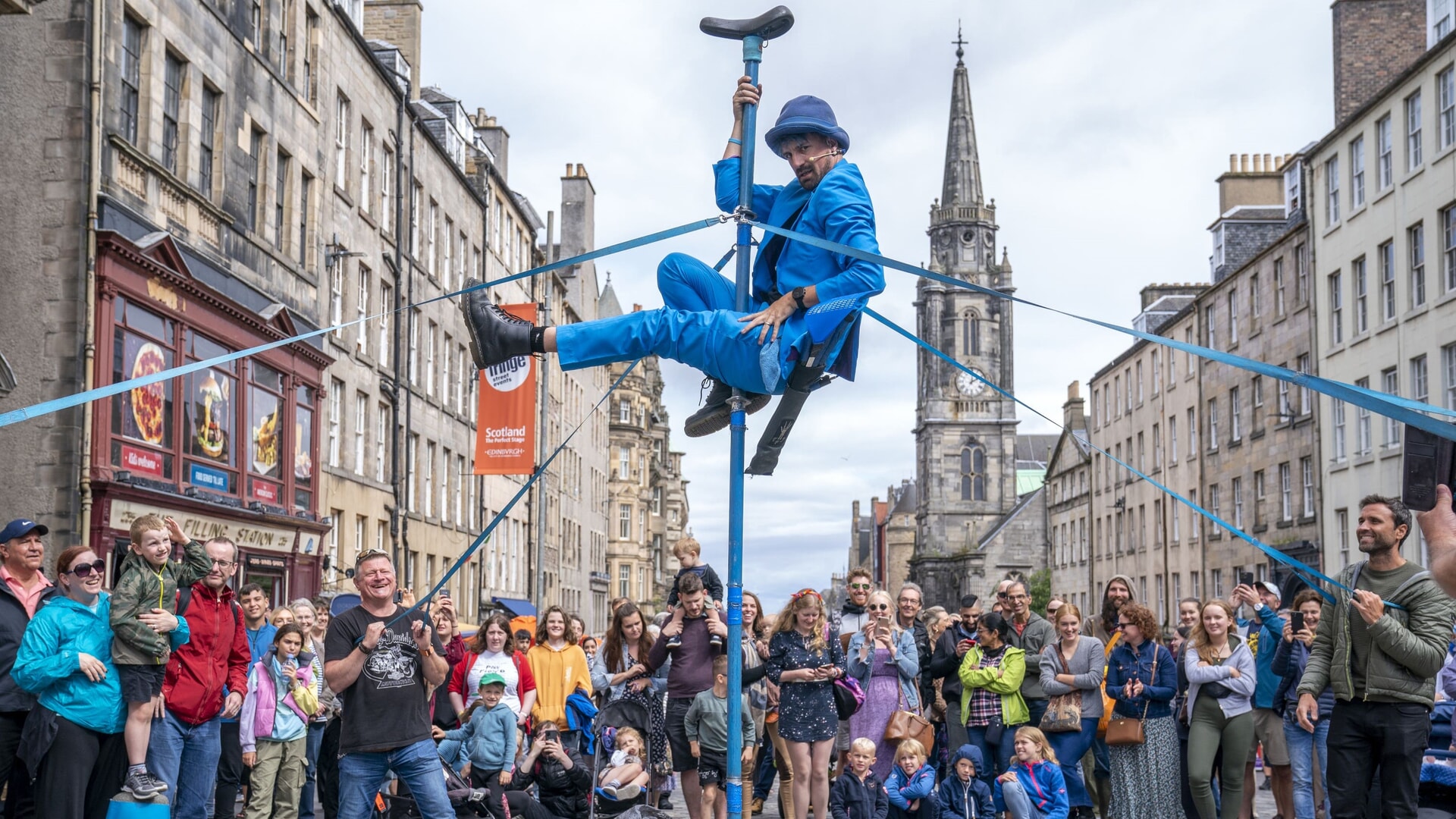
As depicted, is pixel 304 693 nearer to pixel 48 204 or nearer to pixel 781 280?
pixel 781 280

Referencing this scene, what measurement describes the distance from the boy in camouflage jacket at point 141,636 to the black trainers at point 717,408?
3.32 metres

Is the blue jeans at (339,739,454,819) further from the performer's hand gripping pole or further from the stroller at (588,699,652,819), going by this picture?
the stroller at (588,699,652,819)

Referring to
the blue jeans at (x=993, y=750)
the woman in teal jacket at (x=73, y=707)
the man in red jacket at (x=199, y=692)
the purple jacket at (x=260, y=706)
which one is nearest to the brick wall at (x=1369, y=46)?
the blue jeans at (x=993, y=750)

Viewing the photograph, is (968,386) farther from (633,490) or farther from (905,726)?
(905,726)

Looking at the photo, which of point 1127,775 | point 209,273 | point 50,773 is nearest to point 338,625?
point 50,773

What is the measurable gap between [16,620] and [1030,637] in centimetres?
791

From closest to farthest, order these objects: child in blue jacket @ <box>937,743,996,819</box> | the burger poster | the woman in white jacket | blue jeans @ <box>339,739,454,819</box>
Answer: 1. blue jeans @ <box>339,739,454,819</box>
2. the woman in white jacket
3. child in blue jacket @ <box>937,743,996,819</box>
4. the burger poster

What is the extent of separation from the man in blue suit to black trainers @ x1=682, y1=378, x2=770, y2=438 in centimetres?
14

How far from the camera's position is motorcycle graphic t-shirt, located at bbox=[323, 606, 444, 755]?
309 inches

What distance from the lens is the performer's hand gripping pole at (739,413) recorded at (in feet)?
21.1

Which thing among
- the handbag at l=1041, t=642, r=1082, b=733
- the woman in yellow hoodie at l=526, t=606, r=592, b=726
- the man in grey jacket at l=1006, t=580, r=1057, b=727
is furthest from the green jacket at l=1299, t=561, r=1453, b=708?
the woman in yellow hoodie at l=526, t=606, r=592, b=726

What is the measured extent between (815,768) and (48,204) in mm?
12823

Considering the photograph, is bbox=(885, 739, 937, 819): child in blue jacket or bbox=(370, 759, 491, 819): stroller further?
bbox=(885, 739, 937, 819): child in blue jacket

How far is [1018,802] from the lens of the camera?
10984 millimetres
